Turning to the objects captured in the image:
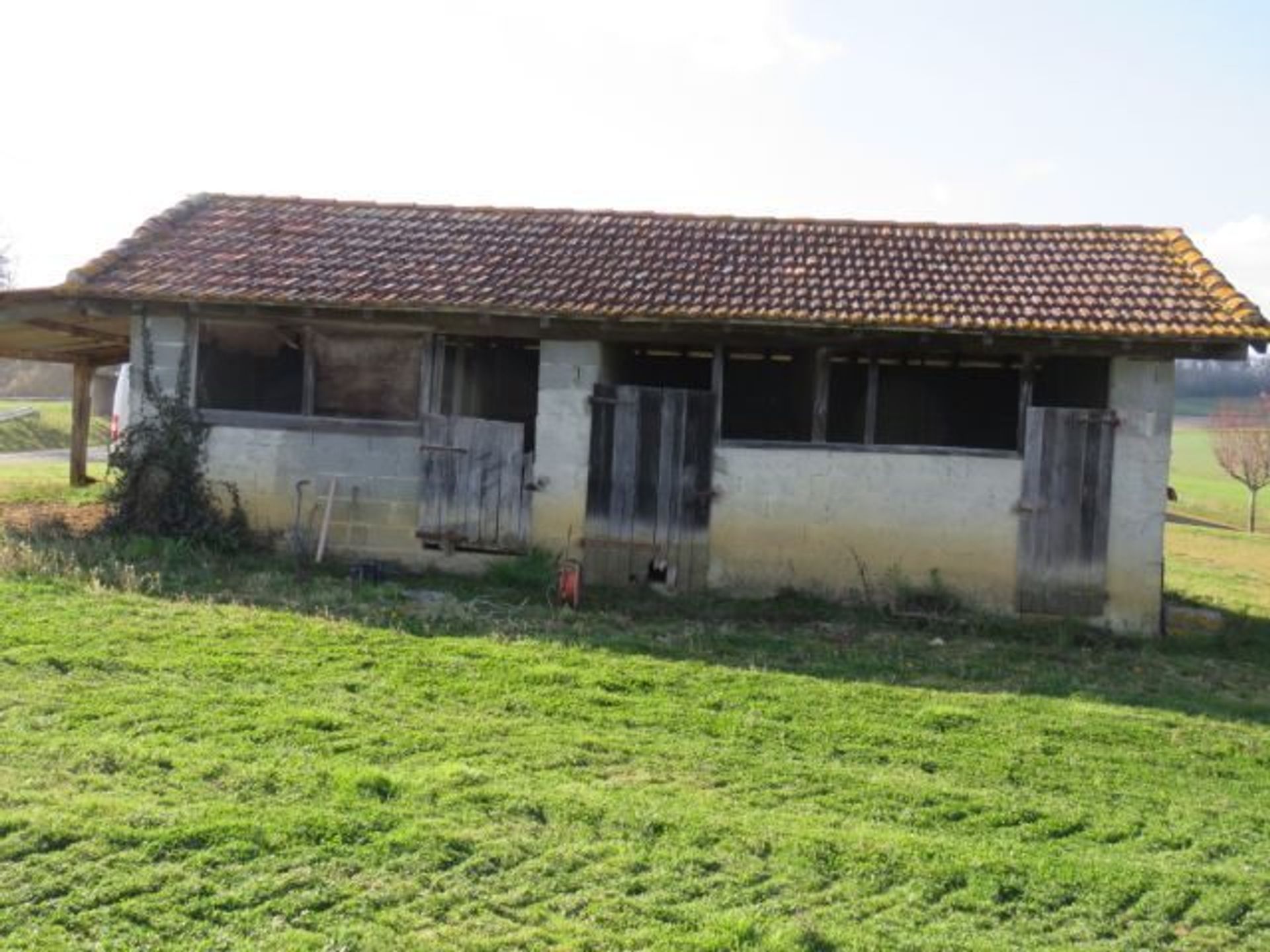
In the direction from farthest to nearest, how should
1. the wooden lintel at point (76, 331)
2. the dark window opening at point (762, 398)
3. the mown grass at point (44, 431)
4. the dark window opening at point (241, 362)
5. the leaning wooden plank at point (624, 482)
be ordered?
the mown grass at point (44, 431)
the dark window opening at point (762, 398)
the wooden lintel at point (76, 331)
the dark window opening at point (241, 362)
the leaning wooden plank at point (624, 482)

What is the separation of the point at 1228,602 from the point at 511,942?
40.6ft

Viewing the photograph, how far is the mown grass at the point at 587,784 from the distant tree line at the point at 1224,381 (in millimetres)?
64060

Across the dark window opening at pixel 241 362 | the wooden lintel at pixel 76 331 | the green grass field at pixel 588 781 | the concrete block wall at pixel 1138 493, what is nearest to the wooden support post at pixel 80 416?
the wooden lintel at pixel 76 331

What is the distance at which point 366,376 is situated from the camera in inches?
478

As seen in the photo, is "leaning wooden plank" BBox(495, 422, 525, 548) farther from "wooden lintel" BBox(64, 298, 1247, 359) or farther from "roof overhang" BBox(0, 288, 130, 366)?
"roof overhang" BBox(0, 288, 130, 366)

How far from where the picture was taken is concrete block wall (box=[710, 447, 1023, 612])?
11070mm

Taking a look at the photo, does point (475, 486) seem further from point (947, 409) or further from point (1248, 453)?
point (1248, 453)

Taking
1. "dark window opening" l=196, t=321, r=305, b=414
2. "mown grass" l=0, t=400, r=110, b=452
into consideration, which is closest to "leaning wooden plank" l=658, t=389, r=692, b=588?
"dark window opening" l=196, t=321, r=305, b=414

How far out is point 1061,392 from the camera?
1234cm

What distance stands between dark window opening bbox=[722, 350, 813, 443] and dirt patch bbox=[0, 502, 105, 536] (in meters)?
7.46

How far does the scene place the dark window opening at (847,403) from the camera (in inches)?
522

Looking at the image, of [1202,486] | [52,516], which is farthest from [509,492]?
[1202,486]

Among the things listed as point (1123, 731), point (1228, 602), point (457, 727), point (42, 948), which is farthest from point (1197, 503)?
point (42, 948)

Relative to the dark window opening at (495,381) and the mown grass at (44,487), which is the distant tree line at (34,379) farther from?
the dark window opening at (495,381)
